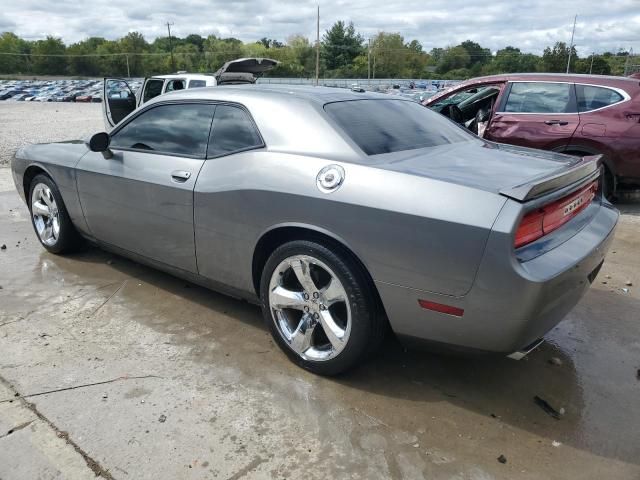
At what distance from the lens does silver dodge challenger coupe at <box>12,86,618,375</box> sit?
223 centimetres

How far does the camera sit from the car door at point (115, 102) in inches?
426

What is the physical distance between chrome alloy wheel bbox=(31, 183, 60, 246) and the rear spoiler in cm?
380

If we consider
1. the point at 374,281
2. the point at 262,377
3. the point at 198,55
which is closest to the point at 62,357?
the point at 262,377

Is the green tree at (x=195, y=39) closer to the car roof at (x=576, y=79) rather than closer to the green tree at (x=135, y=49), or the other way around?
the green tree at (x=135, y=49)

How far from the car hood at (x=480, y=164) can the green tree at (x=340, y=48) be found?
80058mm

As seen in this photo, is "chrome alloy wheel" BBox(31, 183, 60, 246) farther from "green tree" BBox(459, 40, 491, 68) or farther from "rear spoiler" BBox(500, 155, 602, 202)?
"green tree" BBox(459, 40, 491, 68)

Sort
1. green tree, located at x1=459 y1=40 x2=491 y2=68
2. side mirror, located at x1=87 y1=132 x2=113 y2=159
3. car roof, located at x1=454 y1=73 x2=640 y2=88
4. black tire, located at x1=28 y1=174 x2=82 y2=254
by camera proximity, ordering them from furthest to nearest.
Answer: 1. green tree, located at x1=459 y1=40 x2=491 y2=68
2. car roof, located at x1=454 y1=73 x2=640 y2=88
3. black tire, located at x1=28 y1=174 x2=82 y2=254
4. side mirror, located at x1=87 y1=132 x2=113 y2=159

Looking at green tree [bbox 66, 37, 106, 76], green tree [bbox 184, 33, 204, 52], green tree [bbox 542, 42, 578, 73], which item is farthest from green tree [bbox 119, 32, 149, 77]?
green tree [bbox 542, 42, 578, 73]

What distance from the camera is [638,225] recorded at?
594 centimetres

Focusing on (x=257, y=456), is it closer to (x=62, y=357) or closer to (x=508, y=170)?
(x=62, y=357)

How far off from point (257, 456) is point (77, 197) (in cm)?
283

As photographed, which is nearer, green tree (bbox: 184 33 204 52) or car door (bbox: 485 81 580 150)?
car door (bbox: 485 81 580 150)

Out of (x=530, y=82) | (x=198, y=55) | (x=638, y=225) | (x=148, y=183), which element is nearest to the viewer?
(x=148, y=183)

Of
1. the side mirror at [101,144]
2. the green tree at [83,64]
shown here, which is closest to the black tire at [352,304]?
the side mirror at [101,144]
